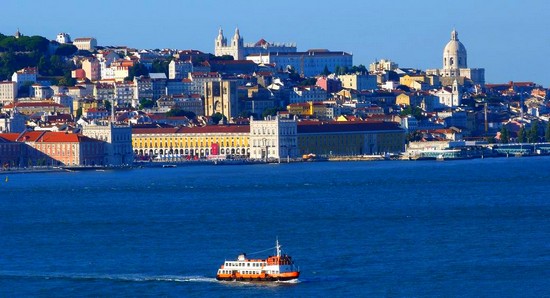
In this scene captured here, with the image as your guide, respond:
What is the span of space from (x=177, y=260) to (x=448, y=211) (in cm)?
851

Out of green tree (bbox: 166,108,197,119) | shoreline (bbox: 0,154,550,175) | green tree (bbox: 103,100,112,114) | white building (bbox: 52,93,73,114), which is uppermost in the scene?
white building (bbox: 52,93,73,114)

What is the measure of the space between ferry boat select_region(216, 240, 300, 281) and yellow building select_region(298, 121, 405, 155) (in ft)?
124

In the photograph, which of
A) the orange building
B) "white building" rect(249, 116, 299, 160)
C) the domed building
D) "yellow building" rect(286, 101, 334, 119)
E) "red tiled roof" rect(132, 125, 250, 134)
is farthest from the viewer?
the domed building

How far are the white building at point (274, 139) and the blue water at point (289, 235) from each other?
50.5ft

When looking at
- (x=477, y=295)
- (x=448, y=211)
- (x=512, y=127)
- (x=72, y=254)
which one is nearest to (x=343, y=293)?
(x=477, y=295)

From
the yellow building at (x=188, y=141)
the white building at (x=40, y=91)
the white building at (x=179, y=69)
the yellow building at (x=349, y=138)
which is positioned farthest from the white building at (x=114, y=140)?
the white building at (x=179, y=69)

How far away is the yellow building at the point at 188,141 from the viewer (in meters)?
59.5

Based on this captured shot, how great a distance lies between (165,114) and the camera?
218 ft

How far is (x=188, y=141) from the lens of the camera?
59812 millimetres

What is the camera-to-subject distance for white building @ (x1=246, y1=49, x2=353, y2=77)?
267ft

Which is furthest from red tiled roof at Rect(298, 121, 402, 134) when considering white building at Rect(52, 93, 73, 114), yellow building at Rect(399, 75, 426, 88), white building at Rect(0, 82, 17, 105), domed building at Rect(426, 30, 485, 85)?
domed building at Rect(426, 30, 485, 85)

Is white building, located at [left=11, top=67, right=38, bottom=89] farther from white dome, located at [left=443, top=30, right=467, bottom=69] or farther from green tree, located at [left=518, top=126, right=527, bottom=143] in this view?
white dome, located at [left=443, top=30, right=467, bottom=69]

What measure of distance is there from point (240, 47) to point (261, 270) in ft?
204

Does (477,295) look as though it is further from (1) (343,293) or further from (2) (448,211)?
(2) (448,211)
